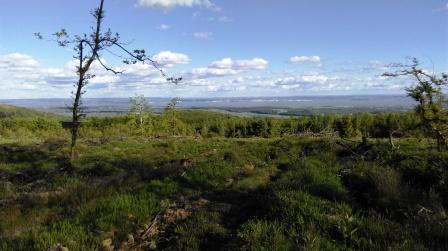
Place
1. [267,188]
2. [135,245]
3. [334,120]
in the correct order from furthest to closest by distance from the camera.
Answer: [334,120] → [267,188] → [135,245]

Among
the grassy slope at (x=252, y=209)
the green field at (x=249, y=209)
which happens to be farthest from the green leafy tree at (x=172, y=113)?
the grassy slope at (x=252, y=209)

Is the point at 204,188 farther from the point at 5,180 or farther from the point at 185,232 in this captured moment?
the point at 5,180

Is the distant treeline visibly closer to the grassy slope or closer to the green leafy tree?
the green leafy tree

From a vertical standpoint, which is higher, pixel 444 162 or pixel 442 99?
pixel 442 99

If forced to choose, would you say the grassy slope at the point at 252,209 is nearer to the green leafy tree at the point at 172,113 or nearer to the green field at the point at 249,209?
the green field at the point at 249,209

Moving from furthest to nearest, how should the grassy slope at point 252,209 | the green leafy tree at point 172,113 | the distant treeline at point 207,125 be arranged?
the green leafy tree at point 172,113, the distant treeline at point 207,125, the grassy slope at point 252,209

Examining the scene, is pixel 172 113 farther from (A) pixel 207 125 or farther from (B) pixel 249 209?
(B) pixel 249 209

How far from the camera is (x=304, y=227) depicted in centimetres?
607

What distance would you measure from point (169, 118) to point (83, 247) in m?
76.6

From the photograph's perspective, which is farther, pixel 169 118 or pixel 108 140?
pixel 169 118

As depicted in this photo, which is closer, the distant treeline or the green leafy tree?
the distant treeline

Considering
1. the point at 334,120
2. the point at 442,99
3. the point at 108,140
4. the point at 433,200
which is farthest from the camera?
the point at 334,120

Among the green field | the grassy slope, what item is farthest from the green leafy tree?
the grassy slope

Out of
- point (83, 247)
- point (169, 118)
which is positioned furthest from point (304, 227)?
point (169, 118)
